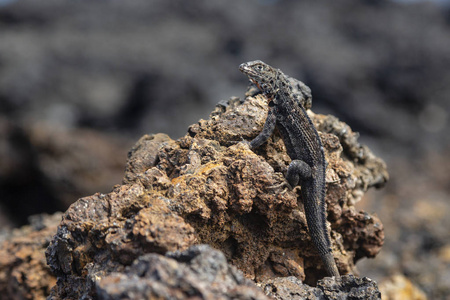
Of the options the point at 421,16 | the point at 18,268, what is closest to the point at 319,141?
the point at 18,268

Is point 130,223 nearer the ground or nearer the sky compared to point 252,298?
nearer the sky

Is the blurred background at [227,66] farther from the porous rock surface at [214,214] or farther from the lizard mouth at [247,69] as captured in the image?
the porous rock surface at [214,214]

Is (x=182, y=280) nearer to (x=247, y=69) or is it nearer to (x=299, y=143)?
(x=299, y=143)

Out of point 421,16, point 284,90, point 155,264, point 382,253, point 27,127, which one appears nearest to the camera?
point 155,264

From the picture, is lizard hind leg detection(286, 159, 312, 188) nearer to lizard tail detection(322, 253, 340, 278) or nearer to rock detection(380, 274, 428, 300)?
lizard tail detection(322, 253, 340, 278)

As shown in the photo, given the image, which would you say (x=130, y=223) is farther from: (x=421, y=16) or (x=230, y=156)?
(x=421, y=16)

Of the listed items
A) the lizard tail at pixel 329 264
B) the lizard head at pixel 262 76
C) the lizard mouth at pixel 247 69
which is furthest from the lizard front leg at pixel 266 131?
the lizard tail at pixel 329 264
